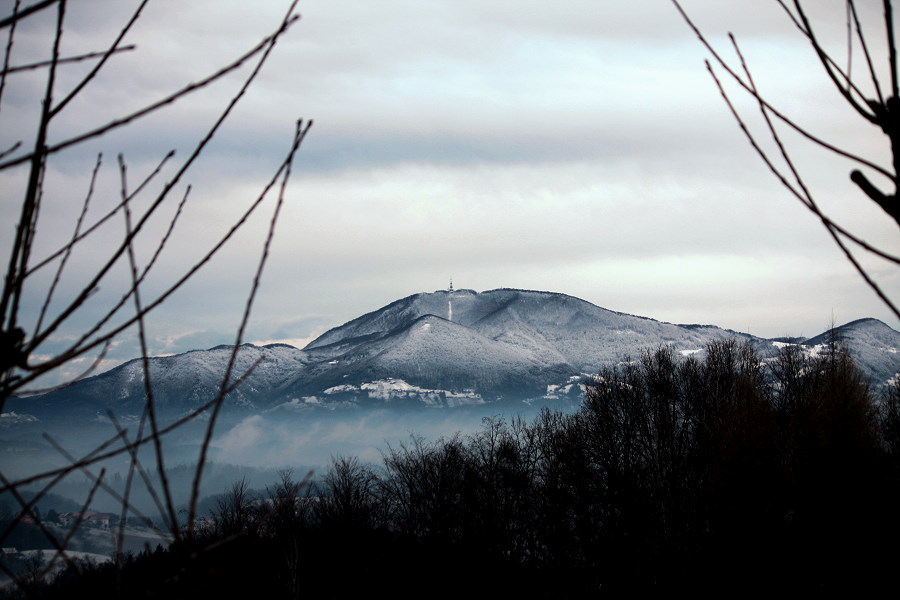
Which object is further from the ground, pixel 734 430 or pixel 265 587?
pixel 734 430

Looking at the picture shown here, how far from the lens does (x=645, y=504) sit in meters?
33.4

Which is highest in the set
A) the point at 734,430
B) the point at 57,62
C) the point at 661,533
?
the point at 57,62

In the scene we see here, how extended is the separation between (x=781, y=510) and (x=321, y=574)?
73.5ft

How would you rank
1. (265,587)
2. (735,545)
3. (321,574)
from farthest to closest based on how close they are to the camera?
(321,574) < (265,587) < (735,545)

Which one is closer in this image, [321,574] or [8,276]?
[8,276]

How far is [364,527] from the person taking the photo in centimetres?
4350

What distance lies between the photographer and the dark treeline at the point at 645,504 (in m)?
21.7

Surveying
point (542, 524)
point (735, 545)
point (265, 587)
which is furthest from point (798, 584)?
point (265, 587)

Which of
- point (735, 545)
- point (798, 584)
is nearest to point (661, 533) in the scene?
point (735, 545)

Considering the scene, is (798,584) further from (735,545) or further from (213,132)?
(213,132)

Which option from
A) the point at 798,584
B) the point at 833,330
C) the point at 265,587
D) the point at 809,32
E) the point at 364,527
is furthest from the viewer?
the point at 364,527

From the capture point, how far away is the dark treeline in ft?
71.2

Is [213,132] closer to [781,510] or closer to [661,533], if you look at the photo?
[781,510]

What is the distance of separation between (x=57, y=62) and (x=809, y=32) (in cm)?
212
